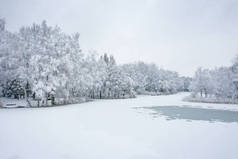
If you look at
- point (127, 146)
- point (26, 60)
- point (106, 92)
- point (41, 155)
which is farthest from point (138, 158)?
point (106, 92)

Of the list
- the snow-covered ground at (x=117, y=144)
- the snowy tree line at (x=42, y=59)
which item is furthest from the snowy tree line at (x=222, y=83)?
the snow-covered ground at (x=117, y=144)

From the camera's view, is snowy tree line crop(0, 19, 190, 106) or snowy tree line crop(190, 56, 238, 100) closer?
snowy tree line crop(0, 19, 190, 106)

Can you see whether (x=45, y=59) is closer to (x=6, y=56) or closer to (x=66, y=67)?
(x=66, y=67)

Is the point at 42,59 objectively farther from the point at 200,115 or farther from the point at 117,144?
the point at 200,115

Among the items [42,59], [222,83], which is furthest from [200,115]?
[222,83]

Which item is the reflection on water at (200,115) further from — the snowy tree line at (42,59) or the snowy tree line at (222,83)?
the snowy tree line at (222,83)

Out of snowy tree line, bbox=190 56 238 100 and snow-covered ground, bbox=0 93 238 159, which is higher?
snowy tree line, bbox=190 56 238 100

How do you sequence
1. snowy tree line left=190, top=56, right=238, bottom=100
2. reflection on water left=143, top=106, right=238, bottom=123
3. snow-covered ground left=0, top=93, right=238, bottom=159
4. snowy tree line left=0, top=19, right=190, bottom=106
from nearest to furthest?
snow-covered ground left=0, top=93, right=238, bottom=159 → reflection on water left=143, top=106, right=238, bottom=123 → snowy tree line left=0, top=19, right=190, bottom=106 → snowy tree line left=190, top=56, right=238, bottom=100

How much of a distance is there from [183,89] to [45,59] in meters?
114

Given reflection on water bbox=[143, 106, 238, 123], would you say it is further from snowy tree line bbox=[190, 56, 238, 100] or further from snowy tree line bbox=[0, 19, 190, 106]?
snowy tree line bbox=[190, 56, 238, 100]

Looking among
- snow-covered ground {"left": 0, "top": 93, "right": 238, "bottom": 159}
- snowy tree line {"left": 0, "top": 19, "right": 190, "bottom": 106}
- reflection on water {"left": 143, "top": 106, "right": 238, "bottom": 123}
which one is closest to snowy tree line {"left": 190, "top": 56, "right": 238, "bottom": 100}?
reflection on water {"left": 143, "top": 106, "right": 238, "bottom": 123}

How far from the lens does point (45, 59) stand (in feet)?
82.5

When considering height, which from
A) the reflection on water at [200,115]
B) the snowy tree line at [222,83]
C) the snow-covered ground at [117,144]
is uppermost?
the snowy tree line at [222,83]

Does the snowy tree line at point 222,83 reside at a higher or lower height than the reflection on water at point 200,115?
higher
